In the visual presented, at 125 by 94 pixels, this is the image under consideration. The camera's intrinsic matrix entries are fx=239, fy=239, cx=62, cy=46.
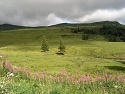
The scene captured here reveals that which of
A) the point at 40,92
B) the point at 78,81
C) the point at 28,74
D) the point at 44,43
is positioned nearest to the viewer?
the point at 40,92

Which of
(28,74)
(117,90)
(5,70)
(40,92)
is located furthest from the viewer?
(5,70)

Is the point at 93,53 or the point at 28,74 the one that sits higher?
the point at 28,74

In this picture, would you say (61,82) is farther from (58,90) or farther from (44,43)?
(44,43)

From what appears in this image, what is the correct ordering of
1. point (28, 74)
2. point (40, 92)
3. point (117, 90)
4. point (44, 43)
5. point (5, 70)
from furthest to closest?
point (44, 43), point (5, 70), point (28, 74), point (117, 90), point (40, 92)

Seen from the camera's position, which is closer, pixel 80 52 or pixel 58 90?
pixel 58 90

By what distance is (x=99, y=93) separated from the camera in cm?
935

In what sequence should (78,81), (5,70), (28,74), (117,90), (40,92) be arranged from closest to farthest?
(40,92) < (117,90) < (78,81) < (28,74) < (5,70)

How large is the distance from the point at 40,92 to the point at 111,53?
388 ft

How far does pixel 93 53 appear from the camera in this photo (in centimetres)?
12625

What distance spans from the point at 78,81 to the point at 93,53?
116 m

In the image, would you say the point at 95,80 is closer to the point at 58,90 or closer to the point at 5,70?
the point at 58,90

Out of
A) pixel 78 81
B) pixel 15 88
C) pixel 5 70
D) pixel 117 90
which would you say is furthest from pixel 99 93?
pixel 5 70

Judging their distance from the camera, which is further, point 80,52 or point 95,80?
point 80,52

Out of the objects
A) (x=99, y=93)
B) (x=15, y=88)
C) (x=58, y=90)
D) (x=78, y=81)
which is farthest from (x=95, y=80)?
(x=15, y=88)
